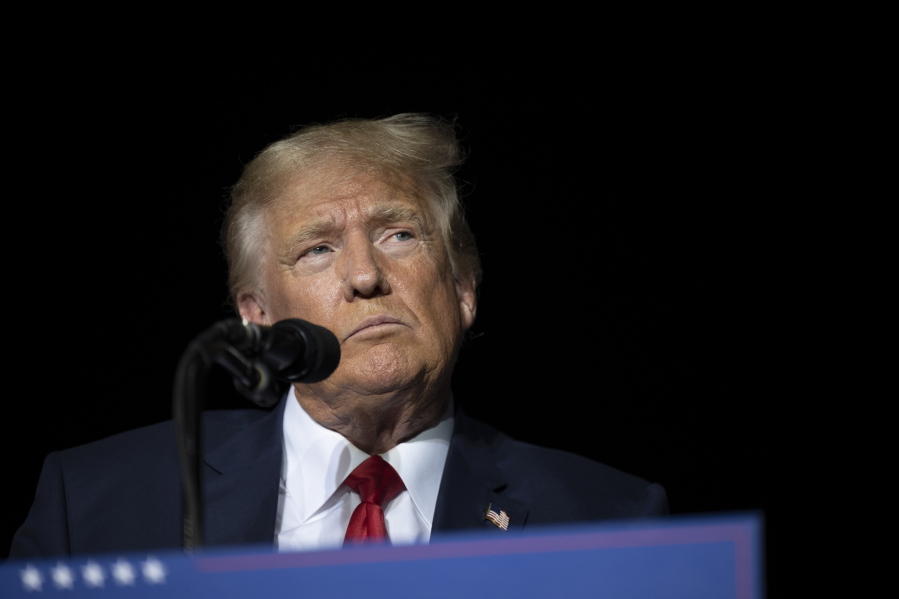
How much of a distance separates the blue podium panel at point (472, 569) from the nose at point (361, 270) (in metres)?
1.22

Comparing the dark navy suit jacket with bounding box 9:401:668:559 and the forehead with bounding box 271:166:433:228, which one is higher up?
the forehead with bounding box 271:166:433:228

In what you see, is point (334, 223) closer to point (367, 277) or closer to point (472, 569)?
point (367, 277)

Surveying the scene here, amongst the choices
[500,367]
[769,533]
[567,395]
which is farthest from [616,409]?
[769,533]

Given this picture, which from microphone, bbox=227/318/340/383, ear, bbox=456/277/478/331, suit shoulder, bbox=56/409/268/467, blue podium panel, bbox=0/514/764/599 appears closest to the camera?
blue podium panel, bbox=0/514/764/599

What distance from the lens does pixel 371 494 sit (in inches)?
86.5

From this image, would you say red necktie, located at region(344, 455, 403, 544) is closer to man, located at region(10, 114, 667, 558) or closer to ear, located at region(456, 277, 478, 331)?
man, located at region(10, 114, 667, 558)

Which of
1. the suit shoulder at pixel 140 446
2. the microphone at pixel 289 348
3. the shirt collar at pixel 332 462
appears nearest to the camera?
the microphone at pixel 289 348

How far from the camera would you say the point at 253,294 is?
2494 millimetres

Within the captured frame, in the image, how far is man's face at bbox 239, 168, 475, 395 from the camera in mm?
2129

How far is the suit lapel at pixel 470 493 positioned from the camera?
86.7 inches

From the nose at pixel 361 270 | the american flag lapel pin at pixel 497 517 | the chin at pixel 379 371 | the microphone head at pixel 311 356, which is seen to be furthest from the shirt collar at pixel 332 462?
the microphone head at pixel 311 356

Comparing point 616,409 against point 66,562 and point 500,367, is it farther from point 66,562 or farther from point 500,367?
point 66,562

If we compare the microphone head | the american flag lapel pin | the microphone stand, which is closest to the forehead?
the american flag lapel pin

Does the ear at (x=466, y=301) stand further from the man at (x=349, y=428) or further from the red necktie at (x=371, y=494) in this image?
the red necktie at (x=371, y=494)
